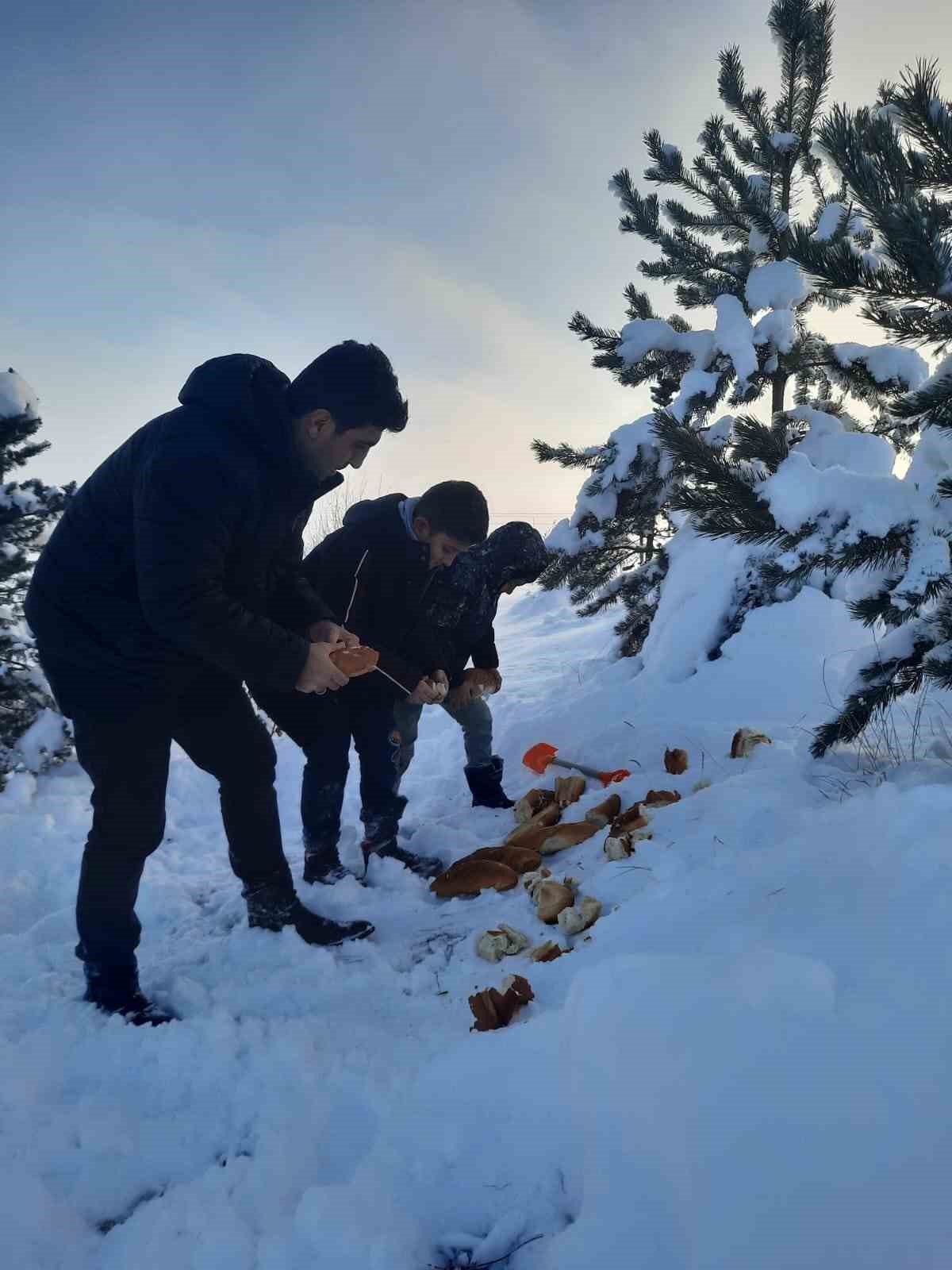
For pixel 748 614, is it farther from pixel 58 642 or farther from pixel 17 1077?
pixel 17 1077

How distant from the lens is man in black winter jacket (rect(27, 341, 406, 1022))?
1889 millimetres

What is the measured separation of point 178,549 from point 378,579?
4.48ft

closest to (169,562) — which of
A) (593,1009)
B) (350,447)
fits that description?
(350,447)

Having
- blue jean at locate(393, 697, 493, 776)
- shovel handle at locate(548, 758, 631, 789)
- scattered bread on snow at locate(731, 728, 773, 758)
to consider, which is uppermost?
blue jean at locate(393, 697, 493, 776)

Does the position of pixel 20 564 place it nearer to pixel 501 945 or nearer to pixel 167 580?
pixel 167 580

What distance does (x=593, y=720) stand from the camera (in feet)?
15.0

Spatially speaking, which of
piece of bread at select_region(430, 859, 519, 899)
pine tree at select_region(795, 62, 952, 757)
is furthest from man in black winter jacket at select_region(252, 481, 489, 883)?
pine tree at select_region(795, 62, 952, 757)

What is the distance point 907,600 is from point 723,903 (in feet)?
3.45

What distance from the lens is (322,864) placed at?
3.12 m

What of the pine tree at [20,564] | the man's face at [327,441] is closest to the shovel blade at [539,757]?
the man's face at [327,441]

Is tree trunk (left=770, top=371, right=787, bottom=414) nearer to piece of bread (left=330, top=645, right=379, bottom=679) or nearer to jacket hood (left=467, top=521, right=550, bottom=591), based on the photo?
jacket hood (left=467, top=521, right=550, bottom=591)

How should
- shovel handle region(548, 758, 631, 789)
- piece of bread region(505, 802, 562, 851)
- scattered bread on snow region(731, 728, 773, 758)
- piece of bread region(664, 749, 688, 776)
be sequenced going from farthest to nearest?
shovel handle region(548, 758, 631, 789) → piece of bread region(664, 749, 688, 776) → scattered bread on snow region(731, 728, 773, 758) → piece of bread region(505, 802, 562, 851)

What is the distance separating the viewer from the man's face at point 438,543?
3.04 m

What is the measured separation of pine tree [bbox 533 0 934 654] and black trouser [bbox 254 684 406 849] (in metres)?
2.61
